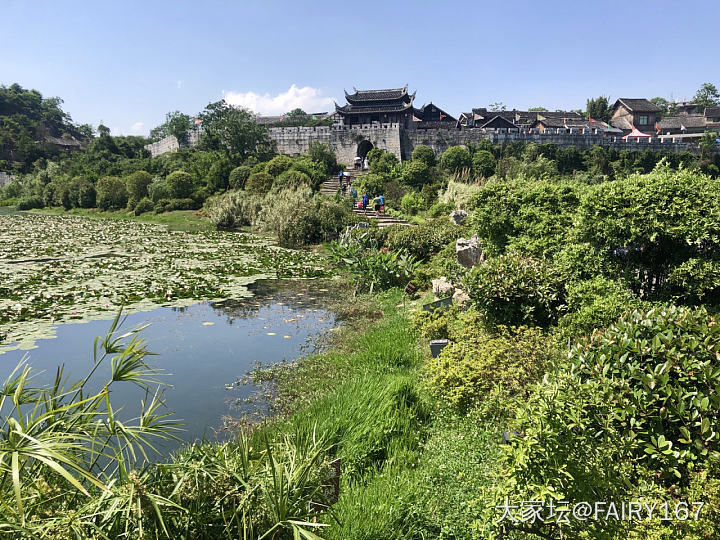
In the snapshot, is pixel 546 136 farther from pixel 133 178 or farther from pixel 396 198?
pixel 133 178

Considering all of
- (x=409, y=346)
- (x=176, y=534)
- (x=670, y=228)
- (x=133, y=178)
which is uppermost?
(x=133, y=178)

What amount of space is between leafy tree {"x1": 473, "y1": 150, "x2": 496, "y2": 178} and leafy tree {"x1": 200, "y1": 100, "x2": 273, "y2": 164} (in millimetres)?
14540

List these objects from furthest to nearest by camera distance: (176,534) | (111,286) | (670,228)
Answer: (111,286) < (670,228) < (176,534)

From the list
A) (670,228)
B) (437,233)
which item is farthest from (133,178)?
(670,228)

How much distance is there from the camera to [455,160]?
29.8 meters

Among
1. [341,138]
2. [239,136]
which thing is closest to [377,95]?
[341,138]

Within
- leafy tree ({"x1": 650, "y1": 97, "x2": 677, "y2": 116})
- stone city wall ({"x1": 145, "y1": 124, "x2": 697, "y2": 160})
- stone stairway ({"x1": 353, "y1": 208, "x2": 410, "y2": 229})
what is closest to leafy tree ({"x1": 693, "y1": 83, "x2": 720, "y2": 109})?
leafy tree ({"x1": 650, "y1": 97, "x2": 677, "y2": 116})

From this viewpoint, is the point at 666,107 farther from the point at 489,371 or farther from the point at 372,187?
the point at 489,371

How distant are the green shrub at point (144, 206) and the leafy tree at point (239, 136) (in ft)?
20.8

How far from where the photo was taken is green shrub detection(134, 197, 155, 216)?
26.1m

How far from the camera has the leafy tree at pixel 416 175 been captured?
26.9 meters

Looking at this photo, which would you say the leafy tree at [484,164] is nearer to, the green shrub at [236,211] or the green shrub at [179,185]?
the green shrub at [236,211]

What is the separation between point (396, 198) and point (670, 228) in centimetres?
1916

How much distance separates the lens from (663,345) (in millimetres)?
2633
